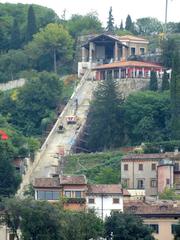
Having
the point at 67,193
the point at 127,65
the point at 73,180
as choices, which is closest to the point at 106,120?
the point at 127,65

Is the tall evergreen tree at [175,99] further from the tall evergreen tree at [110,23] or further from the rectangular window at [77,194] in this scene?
the tall evergreen tree at [110,23]

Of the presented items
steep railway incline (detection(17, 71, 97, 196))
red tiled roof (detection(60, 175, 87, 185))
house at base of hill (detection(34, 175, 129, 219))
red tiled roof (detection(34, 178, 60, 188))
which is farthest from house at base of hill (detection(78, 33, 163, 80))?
house at base of hill (detection(34, 175, 129, 219))

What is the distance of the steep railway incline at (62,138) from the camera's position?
115875mm

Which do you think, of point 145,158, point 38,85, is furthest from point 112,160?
point 38,85

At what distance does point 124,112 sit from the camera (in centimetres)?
A: 12350

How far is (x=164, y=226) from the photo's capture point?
97812 mm

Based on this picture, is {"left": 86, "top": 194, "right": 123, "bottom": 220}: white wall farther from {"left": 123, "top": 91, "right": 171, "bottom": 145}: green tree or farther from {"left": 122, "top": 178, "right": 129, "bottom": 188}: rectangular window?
{"left": 123, "top": 91, "right": 171, "bottom": 145}: green tree

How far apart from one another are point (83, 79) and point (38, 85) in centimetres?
796

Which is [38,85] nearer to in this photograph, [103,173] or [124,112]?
[124,112]

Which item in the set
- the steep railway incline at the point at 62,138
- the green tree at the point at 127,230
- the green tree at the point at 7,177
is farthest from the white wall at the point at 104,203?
the steep railway incline at the point at 62,138

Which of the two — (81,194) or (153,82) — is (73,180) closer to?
(81,194)

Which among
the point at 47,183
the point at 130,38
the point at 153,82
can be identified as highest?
the point at 130,38

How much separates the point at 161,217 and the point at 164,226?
1.72 ft

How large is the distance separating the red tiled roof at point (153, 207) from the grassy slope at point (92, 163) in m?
11.7
